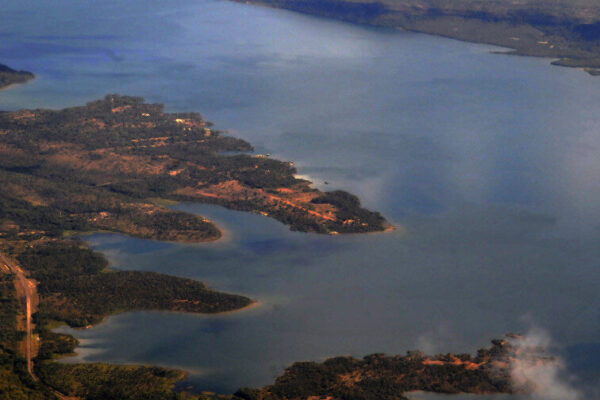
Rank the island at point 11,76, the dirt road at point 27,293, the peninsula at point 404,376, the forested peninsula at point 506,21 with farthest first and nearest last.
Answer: the forested peninsula at point 506,21 → the island at point 11,76 → the dirt road at point 27,293 → the peninsula at point 404,376

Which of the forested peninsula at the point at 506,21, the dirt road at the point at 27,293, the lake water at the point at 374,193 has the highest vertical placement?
the forested peninsula at the point at 506,21

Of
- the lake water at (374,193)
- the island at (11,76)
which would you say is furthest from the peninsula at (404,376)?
the island at (11,76)

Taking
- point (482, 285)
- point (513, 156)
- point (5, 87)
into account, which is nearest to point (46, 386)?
point (482, 285)

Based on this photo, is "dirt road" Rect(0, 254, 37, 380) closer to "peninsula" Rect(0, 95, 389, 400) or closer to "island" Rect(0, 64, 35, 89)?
"peninsula" Rect(0, 95, 389, 400)

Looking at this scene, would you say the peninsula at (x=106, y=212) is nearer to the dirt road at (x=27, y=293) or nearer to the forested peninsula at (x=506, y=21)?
the dirt road at (x=27, y=293)

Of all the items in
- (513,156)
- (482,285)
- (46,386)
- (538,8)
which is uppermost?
(538,8)

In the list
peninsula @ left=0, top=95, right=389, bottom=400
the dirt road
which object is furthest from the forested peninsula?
the dirt road

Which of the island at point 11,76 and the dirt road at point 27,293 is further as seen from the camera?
the island at point 11,76

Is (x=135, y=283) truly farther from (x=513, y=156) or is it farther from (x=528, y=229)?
(x=513, y=156)
